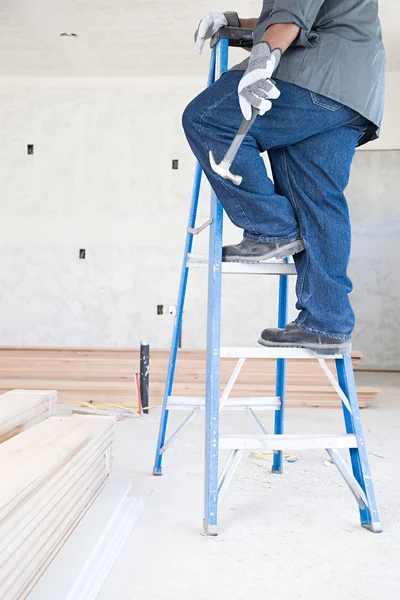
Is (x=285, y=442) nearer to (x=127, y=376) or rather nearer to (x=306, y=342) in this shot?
(x=306, y=342)

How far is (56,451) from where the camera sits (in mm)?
1773

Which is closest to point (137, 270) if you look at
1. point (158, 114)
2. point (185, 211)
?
point (185, 211)

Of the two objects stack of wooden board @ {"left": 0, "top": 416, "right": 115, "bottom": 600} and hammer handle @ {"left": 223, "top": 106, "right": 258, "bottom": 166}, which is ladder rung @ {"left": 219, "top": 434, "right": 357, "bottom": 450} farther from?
hammer handle @ {"left": 223, "top": 106, "right": 258, "bottom": 166}

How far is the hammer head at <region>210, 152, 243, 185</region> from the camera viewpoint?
1.91m

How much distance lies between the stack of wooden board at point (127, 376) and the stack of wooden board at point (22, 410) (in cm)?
230

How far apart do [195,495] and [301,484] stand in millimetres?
447

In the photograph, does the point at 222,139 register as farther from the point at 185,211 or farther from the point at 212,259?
the point at 185,211

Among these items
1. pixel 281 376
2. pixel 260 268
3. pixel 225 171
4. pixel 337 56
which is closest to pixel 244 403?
pixel 281 376

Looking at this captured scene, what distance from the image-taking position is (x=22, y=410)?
213 centimetres

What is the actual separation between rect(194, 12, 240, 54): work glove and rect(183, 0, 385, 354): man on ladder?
0.26m

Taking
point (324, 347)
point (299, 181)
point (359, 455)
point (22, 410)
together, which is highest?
point (299, 181)

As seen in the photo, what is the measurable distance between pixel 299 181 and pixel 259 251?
9.5 inches

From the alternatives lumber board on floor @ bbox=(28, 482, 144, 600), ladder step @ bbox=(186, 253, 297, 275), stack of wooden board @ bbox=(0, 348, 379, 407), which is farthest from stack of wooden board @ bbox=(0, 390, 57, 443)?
stack of wooden board @ bbox=(0, 348, 379, 407)

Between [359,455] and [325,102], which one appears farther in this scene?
[359,455]
